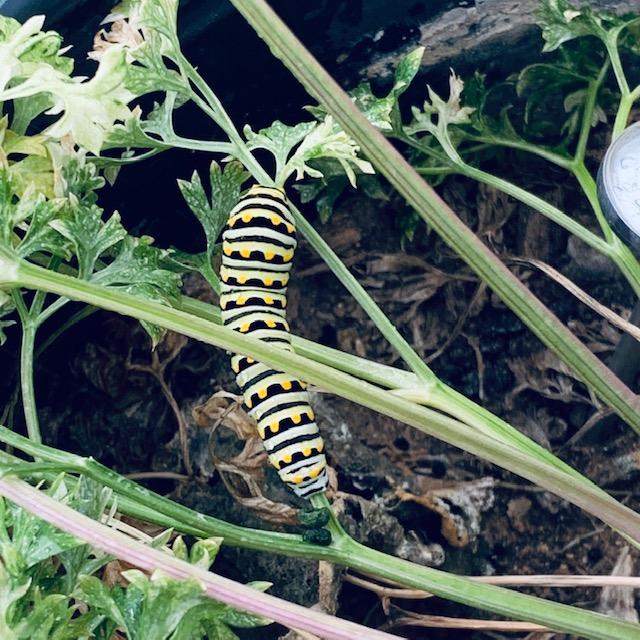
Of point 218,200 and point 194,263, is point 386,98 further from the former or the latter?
point 194,263

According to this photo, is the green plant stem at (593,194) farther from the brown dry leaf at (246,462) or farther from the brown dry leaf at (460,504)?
the brown dry leaf at (246,462)

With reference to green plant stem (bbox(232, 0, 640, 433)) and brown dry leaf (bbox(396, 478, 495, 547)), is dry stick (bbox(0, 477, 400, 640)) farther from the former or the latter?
brown dry leaf (bbox(396, 478, 495, 547))

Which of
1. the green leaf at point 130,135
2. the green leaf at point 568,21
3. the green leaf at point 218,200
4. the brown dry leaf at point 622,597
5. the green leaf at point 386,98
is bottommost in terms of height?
the brown dry leaf at point 622,597

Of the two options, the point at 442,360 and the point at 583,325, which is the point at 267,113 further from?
the point at 583,325

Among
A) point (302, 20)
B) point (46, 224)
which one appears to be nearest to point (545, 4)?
point (302, 20)

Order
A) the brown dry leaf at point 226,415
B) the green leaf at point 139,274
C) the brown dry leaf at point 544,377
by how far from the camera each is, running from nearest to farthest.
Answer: the green leaf at point 139,274, the brown dry leaf at point 226,415, the brown dry leaf at point 544,377

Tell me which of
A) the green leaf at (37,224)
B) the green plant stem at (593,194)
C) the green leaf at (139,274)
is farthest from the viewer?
the green plant stem at (593,194)

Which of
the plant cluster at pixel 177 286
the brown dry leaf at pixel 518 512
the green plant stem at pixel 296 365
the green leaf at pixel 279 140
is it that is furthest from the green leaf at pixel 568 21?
the brown dry leaf at pixel 518 512
